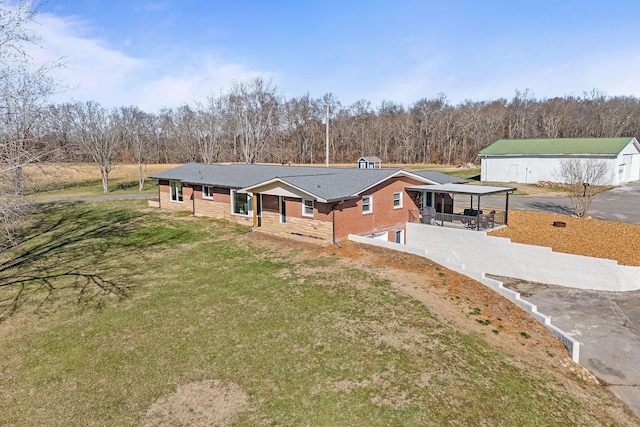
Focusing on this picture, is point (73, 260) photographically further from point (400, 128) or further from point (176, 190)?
point (400, 128)

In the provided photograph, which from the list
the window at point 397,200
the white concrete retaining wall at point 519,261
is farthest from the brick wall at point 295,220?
the white concrete retaining wall at point 519,261

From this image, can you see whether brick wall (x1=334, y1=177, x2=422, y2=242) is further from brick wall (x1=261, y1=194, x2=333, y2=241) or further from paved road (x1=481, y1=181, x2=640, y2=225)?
paved road (x1=481, y1=181, x2=640, y2=225)

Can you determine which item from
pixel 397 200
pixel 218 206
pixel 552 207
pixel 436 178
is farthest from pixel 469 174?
pixel 218 206

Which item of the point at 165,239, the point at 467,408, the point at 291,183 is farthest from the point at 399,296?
the point at 165,239

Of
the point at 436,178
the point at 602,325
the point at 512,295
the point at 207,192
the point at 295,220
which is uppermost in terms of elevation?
the point at 436,178

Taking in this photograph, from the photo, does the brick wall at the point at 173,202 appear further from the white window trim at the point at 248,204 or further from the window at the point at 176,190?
the white window trim at the point at 248,204

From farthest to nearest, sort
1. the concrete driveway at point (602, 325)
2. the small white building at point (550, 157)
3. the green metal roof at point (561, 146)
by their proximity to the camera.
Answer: the green metal roof at point (561, 146) → the small white building at point (550, 157) → the concrete driveway at point (602, 325)

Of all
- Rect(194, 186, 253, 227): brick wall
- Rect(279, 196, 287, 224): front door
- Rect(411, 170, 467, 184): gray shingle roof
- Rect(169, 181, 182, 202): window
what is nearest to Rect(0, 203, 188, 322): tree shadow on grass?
Rect(169, 181, 182, 202): window
